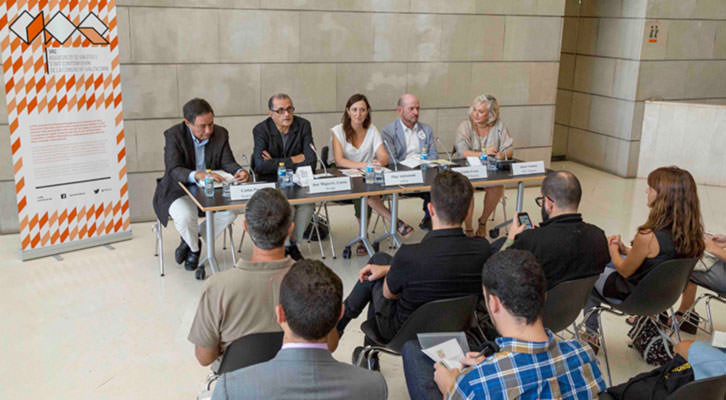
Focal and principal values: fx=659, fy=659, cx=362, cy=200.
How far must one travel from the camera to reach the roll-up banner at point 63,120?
4.82 metres

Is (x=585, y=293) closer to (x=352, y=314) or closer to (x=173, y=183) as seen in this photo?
(x=352, y=314)

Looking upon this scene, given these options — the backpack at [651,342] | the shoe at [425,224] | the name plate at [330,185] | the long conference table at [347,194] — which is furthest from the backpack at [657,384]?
the shoe at [425,224]

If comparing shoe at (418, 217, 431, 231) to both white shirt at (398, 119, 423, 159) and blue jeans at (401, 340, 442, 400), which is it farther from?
blue jeans at (401, 340, 442, 400)

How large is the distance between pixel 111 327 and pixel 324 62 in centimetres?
339

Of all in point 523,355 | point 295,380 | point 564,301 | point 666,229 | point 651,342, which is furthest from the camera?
point 651,342

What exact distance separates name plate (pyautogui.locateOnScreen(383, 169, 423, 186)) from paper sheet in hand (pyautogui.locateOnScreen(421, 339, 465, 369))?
231 centimetres

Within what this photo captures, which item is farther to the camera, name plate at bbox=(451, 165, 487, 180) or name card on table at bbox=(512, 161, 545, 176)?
name card on table at bbox=(512, 161, 545, 176)

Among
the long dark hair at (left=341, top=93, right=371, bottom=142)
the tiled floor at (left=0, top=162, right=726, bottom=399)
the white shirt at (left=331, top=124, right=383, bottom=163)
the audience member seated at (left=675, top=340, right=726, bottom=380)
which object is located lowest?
the tiled floor at (left=0, top=162, right=726, bottom=399)

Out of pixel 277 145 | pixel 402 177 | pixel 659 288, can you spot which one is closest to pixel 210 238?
pixel 277 145

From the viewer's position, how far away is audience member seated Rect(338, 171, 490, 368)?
8.96ft

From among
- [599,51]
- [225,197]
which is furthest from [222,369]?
[599,51]

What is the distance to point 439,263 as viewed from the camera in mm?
2721

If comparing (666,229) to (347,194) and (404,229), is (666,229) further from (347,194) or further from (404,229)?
(404,229)

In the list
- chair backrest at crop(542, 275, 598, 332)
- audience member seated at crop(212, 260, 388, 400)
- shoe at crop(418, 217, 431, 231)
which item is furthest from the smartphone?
shoe at crop(418, 217, 431, 231)
